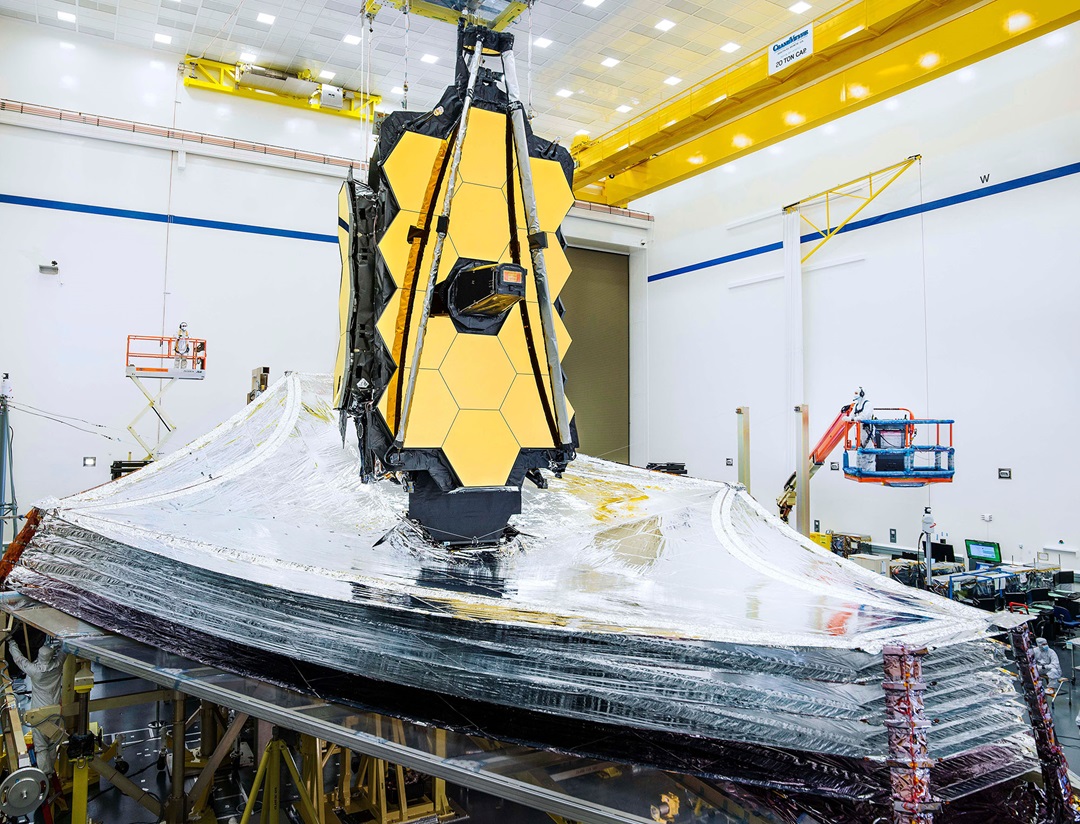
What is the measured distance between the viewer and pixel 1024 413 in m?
8.88

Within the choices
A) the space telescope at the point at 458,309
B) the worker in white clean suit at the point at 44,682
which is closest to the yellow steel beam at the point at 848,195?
the space telescope at the point at 458,309

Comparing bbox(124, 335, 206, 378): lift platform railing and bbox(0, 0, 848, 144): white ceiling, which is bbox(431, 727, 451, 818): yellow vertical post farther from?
bbox(0, 0, 848, 144): white ceiling

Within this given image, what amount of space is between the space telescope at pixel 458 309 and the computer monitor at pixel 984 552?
7492mm

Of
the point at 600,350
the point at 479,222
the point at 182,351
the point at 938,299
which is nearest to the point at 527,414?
the point at 479,222

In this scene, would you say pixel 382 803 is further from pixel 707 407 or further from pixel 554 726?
pixel 707 407

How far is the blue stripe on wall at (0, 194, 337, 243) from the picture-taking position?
10148mm

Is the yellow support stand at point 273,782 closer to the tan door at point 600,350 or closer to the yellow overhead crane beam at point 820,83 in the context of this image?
the yellow overhead crane beam at point 820,83

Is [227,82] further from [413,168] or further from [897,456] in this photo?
[897,456]

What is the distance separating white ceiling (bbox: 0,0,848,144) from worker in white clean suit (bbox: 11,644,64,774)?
312 inches

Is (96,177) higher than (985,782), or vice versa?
(96,177)

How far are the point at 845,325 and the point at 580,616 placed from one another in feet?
34.3

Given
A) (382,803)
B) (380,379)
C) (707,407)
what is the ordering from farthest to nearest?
1. (707,407)
2. (382,803)
3. (380,379)

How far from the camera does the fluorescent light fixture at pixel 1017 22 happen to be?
25.1ft

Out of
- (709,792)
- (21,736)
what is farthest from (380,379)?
(21,736)
